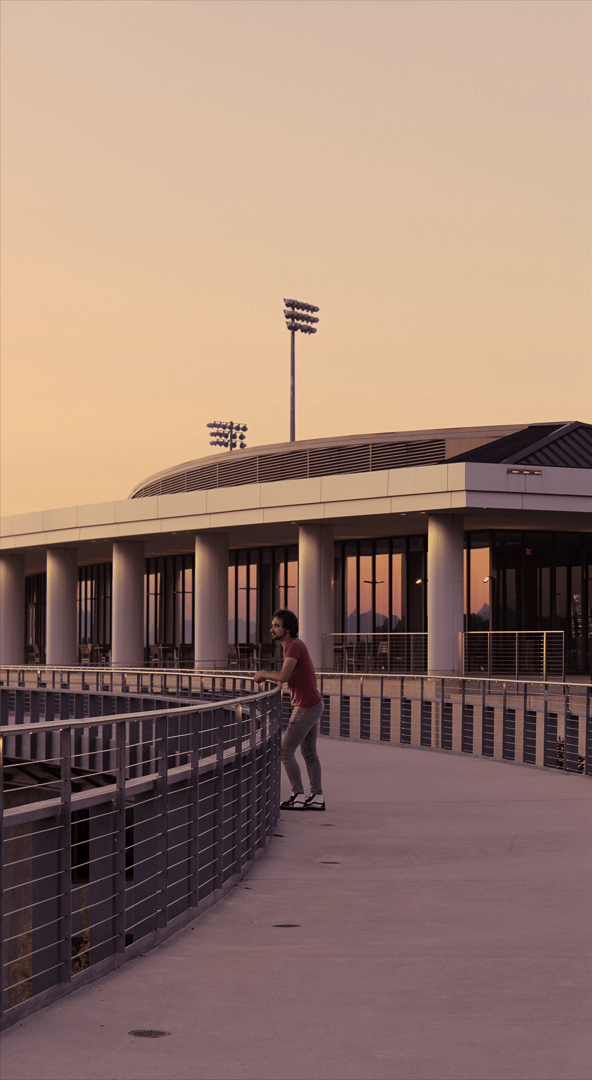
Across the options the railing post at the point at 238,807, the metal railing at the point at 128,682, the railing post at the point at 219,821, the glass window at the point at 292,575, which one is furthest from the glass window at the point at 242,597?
the railing post at the point at 219,821

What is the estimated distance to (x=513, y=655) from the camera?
3391cm

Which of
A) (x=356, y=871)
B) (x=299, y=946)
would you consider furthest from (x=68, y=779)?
(x=356, y=871)

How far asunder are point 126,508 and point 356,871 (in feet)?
110

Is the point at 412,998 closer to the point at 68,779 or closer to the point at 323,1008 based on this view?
the point at 323,1008

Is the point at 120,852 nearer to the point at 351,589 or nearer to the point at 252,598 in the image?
the point at 351,589

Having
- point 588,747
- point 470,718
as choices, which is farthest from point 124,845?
point 470,718

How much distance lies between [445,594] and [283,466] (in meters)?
11.3

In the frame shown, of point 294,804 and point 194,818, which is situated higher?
point 194,818

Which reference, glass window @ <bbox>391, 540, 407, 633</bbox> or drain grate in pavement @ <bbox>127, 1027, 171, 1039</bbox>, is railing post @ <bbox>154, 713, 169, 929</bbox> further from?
glass window @ <bbox>391, 540, 407, 633</bbox>

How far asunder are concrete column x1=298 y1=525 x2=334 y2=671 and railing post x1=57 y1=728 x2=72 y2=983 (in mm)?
30100

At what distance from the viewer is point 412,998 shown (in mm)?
5953

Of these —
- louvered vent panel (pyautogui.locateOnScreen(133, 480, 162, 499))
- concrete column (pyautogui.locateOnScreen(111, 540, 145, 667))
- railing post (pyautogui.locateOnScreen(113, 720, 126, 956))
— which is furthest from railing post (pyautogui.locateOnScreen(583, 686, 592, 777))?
louvered vent panel (pyautogui.locateOnScreen(133, 480, 162, 499))

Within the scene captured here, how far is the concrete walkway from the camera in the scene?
16.5 feet

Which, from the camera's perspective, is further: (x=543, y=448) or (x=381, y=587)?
(x=381, y=587)
